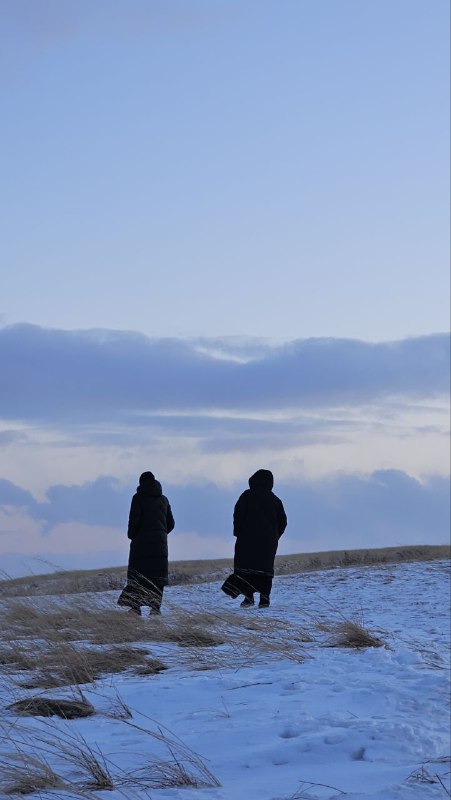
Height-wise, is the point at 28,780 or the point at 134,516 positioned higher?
the point at 134,516

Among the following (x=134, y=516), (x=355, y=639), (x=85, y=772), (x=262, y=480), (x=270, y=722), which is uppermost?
(x=262, y=480)

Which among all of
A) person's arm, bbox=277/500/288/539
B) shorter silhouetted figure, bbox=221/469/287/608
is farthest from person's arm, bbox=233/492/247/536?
person's arm, bbox=277/500/288/539

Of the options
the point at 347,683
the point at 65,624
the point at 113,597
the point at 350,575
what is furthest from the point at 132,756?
the point at 350,575

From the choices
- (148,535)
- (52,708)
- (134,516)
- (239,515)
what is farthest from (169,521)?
(52,708)

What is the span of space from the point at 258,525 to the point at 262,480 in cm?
73

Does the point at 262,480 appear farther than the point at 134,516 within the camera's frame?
Yes

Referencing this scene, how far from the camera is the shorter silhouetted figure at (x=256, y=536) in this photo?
14.0 metres

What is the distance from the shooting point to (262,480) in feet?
47.3

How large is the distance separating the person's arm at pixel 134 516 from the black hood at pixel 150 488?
0.15m

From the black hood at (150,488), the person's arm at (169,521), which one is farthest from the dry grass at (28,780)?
the person's arm at (169,521)

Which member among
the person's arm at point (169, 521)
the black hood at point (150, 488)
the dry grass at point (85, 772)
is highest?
the black hood at point (150, 488)

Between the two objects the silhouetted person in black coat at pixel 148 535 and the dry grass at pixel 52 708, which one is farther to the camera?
the silhouetted person in black coat at pixel 148 535

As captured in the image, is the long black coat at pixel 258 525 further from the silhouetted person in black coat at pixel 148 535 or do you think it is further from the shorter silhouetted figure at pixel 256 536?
the silhouetted person in black coat at pixel 148 535

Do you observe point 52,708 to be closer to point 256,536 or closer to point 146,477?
point 146,477
